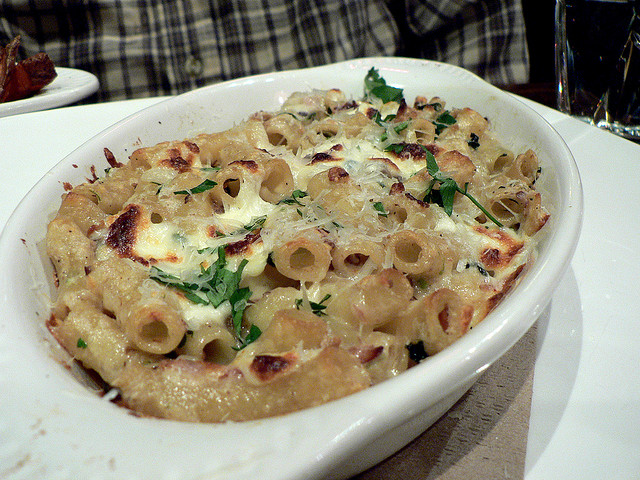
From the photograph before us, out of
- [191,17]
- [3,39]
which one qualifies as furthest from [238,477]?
[3,39]

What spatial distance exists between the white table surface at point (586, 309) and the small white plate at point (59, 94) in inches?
22.4

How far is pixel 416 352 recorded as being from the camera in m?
0.88

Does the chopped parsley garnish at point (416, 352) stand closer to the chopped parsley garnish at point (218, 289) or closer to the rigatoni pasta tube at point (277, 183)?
the chopped parsley garnish at point (218, 289)

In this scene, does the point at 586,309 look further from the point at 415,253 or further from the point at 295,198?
the point at 295,198

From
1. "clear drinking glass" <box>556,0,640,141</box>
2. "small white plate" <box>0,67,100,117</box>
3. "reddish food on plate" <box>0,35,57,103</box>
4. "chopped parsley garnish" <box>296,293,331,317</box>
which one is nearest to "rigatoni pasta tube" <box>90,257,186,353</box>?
"chopped parsley garnish" <box>296,293,331,317</box>

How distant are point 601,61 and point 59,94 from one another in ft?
8.08

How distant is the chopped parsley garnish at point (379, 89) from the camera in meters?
1.82

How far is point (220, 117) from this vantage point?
5.86 ft

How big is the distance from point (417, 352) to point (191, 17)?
11.4 feet

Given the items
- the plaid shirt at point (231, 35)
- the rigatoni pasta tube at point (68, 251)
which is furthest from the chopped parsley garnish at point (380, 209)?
the plaid shirt at point (231, 35)

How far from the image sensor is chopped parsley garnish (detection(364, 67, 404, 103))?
1.82 metres

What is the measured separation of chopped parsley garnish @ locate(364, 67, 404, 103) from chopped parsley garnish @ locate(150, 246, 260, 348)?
3.56 ft

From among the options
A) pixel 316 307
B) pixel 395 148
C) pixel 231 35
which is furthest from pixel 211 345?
pixel 231 35

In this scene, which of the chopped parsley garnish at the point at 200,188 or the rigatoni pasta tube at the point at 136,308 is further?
the chopped parsley garnish at the point at 200,188
